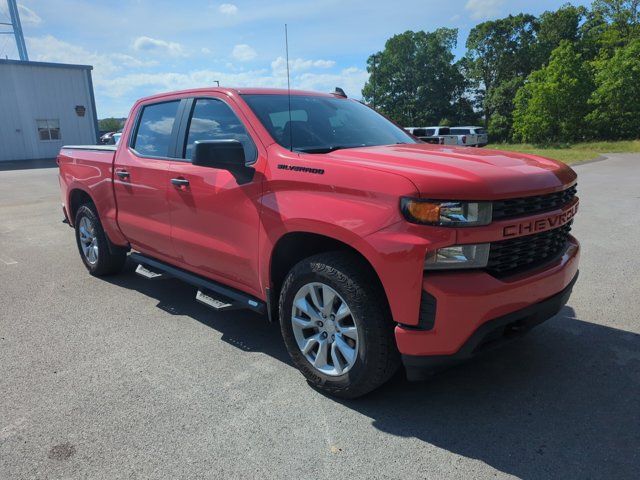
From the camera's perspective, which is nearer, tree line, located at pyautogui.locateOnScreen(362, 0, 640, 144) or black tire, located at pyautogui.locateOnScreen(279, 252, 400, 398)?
black tire, located at pyautogui.locateOnScreen(279, 252, 400, 398)

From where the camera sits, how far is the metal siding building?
2772 cm

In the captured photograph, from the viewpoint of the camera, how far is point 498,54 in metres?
58.2

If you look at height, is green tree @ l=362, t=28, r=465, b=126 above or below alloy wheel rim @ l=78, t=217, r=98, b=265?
above

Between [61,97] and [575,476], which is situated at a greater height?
[61,97]

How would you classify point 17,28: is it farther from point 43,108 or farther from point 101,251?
point 101,251

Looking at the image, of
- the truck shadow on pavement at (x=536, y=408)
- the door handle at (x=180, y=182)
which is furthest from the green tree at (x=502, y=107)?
the door handle at (x=180, y=182)

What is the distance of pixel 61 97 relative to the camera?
2969cm

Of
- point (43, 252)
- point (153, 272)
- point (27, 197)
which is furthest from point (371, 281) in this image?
point (27, 197)

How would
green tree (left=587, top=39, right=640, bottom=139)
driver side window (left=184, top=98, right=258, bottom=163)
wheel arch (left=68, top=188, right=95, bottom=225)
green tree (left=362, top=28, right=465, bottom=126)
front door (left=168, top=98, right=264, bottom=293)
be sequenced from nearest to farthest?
front door (left=168, top=98, right=264, bottom=293)
driver side window (left=184, top=98, right=258, bottom=163)
wheel arch (left=68, top=188, right=95, bottom=225)
green tree (left=587, top=39, right=640, bottom=139)
green tree (left=362, top=28, right=465, bottom=126)

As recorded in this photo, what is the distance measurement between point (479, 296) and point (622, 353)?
1.85m

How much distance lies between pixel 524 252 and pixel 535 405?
950 mm

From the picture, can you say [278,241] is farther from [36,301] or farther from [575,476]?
[36,301]

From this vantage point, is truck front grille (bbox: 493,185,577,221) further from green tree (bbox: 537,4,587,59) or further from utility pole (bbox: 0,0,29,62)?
green tree (bbox: 537,4,587,59)

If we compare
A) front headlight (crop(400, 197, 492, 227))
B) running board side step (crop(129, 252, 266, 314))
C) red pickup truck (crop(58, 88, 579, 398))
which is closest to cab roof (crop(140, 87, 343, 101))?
red pickup truck (crop(58, 88, 579, 398))
